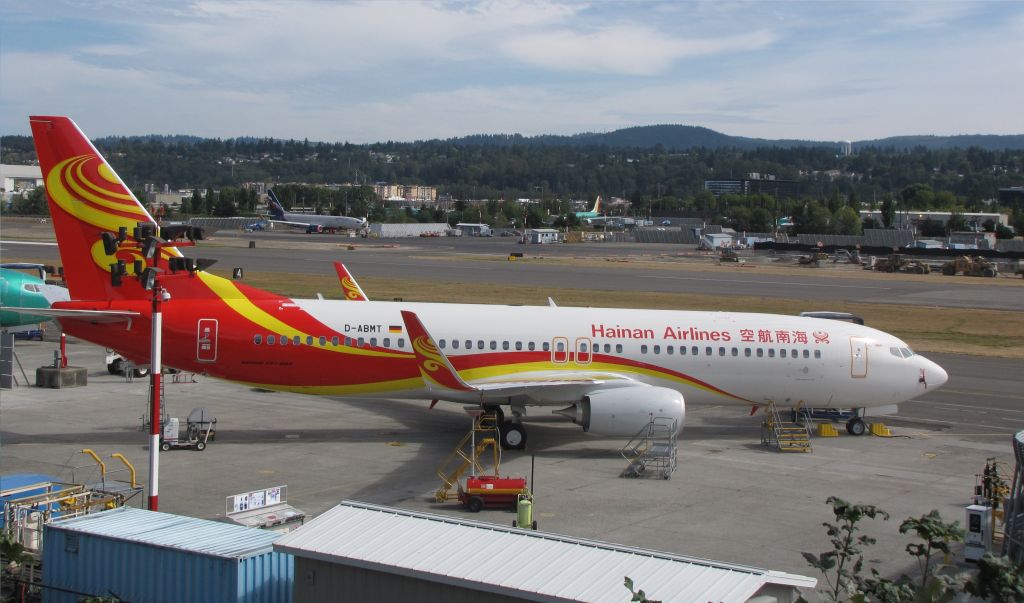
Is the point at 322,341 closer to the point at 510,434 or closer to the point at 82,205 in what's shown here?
the point at 510,434

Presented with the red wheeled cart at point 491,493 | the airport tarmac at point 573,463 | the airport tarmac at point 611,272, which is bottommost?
the airport tarmac at point 573,463

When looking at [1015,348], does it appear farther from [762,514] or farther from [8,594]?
[8,594]

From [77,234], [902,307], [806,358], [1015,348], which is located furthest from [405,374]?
[902,307]

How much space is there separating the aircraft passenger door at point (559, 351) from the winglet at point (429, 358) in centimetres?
381

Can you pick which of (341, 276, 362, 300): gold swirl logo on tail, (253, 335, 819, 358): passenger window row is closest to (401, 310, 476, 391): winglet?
(253, 335, 819, 358): passenger window row

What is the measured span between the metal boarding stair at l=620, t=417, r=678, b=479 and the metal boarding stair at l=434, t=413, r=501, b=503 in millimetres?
3979

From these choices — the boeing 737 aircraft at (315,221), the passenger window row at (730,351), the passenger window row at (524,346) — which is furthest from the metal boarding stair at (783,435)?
the boeing 737 aircraft at (315,221)

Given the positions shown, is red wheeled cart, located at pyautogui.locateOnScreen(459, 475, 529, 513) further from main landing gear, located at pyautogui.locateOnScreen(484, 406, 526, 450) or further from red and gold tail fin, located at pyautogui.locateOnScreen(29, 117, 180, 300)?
red and gold tail fin, located at pyautogui.locateOnScreen(29, 117, 180, 300)

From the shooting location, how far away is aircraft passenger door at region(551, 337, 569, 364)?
108ft

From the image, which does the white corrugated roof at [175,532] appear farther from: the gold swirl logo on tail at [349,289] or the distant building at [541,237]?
the distant building at [541,237]

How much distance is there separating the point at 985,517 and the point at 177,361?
2341cm

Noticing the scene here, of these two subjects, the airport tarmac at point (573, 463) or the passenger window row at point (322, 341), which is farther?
the passenger window row at point (322, 341)

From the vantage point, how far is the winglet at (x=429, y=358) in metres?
29.5

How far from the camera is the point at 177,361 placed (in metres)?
32.0
